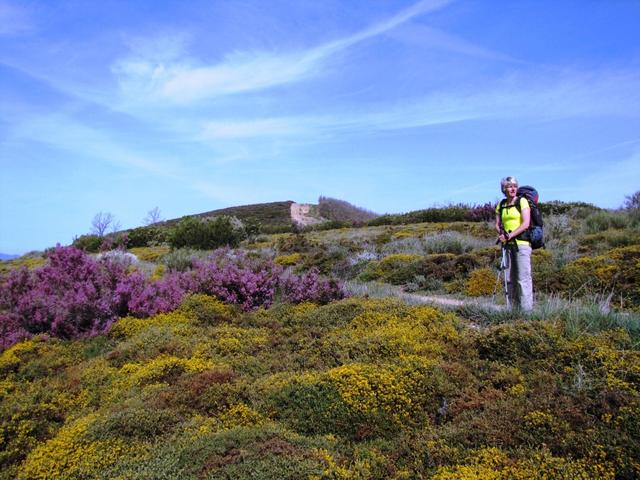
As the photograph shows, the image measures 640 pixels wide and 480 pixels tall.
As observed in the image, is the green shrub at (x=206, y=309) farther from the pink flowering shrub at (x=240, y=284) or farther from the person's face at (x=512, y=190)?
the person's face at (x=512, y=190)

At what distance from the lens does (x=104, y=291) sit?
771cm

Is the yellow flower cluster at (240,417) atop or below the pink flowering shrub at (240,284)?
below

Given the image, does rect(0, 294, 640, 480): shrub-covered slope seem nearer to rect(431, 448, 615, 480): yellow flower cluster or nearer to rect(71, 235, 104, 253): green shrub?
rect(431, 448, 615, 480): yellow flower cluster

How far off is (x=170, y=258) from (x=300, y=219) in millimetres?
21708

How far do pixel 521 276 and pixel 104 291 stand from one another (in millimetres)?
6482

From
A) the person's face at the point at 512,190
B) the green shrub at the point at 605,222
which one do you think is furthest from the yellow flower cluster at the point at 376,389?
the green shrub at the point at 605,222

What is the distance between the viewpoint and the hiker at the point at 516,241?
727 cm

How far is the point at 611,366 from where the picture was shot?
4.39 meters

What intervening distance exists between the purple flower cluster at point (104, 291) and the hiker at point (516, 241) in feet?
9.08

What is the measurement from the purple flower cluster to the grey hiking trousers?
2.76 metres

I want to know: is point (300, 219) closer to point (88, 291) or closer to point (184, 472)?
point (88, 291)

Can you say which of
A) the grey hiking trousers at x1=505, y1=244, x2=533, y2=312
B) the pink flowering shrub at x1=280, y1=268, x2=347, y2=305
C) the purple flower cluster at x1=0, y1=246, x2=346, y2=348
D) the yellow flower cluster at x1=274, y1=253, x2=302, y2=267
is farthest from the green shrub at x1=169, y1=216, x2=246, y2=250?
the grey hiking trousers at x1=505, y1=244, x2=533, y2=312

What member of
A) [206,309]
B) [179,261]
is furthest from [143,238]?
[206,309]

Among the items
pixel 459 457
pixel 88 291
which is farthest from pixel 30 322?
pixel 459 457
